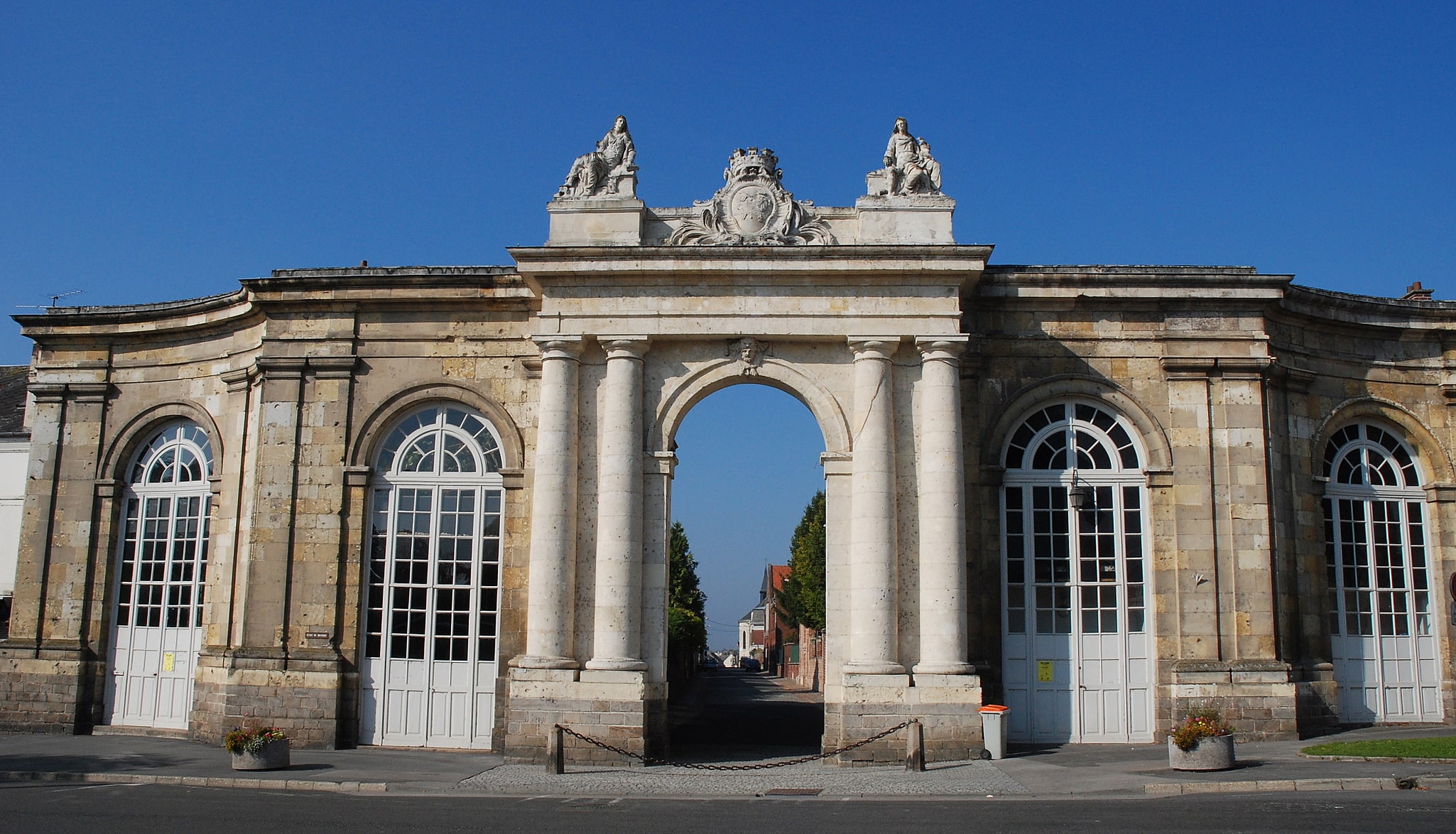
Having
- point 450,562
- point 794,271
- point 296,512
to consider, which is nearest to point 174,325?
point 296,512

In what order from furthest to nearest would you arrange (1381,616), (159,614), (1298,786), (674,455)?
(159,614), (1381,616), (674,455), (1298,786)

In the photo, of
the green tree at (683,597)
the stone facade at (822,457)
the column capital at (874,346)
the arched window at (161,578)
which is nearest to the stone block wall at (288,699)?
the stone facade at (822,457)

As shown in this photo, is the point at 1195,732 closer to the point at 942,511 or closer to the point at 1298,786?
the point at 1298,786

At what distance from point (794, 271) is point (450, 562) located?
709 cm

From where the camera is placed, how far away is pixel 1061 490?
58.0 ft

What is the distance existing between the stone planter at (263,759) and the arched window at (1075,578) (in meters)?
10.5

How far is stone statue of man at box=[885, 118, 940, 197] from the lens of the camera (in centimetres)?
1698

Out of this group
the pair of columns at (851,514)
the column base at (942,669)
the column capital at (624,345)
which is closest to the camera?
the column base at (942,669)

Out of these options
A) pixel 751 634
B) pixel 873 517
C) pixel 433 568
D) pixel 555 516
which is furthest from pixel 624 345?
pixel 751 634

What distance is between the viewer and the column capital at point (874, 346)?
16469 mm

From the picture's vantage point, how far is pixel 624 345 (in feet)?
54.6

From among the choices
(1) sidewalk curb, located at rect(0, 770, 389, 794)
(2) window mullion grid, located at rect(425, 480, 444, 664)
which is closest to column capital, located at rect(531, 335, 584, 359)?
(2) window mullion grid, located at rect(425, 480, 444, 664)

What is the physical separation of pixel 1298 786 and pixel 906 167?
387 inches

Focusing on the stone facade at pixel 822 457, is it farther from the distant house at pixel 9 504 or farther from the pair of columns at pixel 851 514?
the distant house at pixel 9 504
